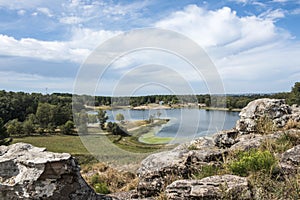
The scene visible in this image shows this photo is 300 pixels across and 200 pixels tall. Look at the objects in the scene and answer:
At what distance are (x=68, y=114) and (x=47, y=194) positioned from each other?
9095 cm

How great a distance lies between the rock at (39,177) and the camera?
431 centimetres

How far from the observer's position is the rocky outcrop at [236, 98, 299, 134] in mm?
11133

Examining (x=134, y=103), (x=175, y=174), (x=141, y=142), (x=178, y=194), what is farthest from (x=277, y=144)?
(x=141, y=142)

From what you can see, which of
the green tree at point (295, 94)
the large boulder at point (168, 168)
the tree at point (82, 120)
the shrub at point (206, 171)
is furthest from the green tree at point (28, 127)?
the shrub at point (206, 171)

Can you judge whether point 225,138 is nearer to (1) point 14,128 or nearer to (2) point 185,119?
(2) point 185,119

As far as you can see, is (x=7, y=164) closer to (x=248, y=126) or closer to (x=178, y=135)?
(x=248, y=126)

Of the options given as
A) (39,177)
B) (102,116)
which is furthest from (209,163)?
(102,116)

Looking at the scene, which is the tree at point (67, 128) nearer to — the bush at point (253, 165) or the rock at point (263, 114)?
the rock at point (263, 114)

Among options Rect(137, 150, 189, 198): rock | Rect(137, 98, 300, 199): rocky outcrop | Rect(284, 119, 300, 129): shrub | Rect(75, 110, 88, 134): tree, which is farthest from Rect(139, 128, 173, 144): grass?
Rect(137, 150, 189, 198): rock

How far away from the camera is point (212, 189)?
4766 mm

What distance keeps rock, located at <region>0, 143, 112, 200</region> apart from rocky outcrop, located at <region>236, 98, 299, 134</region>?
8109 millimetres

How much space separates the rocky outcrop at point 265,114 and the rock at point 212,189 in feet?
21.5

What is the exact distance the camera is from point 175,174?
658 cm

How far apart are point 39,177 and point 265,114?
31.5 feet
